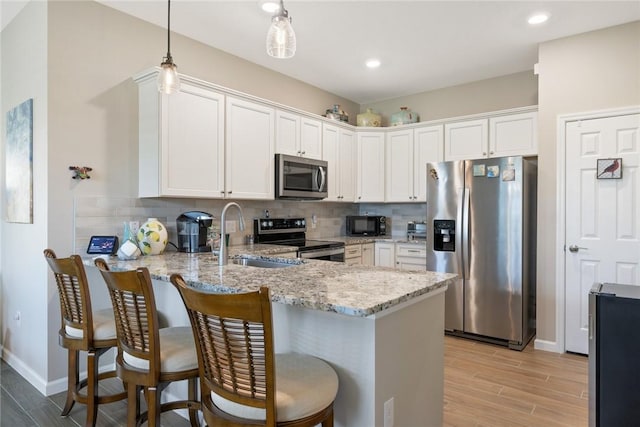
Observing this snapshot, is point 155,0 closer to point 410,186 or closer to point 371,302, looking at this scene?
point 371,302

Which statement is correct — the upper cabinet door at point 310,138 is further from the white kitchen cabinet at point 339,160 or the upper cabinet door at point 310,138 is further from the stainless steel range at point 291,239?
the stainless steel range at point 291,239

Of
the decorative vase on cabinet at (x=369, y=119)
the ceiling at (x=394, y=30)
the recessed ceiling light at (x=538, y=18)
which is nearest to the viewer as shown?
the ceiling at (x=394, y=30)

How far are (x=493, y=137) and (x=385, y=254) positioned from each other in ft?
5.77

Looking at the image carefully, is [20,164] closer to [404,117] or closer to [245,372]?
[245,372]

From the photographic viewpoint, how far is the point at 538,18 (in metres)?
3.06

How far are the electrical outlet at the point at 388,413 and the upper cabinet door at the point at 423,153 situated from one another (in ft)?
11.0

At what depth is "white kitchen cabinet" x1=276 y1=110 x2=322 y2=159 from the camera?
3.91m

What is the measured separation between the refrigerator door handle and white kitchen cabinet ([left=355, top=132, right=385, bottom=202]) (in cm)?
138

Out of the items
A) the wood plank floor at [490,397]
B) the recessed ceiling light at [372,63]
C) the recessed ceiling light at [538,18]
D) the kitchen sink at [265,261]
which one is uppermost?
the recessed ceiling light at [372,63]

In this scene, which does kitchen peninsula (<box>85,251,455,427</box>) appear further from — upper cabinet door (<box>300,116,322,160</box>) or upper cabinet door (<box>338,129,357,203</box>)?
upper cabinet door (<box>338,129,357,203</box>)

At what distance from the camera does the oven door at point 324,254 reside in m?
3.82

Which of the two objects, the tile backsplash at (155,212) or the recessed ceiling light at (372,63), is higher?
the recessed ceiling light at (372,63)

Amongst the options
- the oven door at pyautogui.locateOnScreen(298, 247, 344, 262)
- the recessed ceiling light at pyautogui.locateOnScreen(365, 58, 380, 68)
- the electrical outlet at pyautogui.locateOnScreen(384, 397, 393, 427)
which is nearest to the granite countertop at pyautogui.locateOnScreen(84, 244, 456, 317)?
the electrical outlet at pyautogui.locateOnScreen(384, 397, 393, 427)

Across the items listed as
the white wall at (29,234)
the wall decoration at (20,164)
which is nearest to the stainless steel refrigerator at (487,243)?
the white wall at (29,234)
